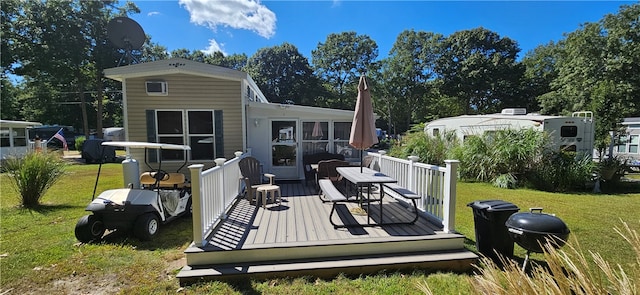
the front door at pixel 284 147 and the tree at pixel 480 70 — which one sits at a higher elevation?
the tree at pixel 480 70

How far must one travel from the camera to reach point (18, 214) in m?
5.84

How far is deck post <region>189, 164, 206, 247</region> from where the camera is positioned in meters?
3.48

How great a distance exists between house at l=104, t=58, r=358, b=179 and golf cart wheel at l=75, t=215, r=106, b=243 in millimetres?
3076

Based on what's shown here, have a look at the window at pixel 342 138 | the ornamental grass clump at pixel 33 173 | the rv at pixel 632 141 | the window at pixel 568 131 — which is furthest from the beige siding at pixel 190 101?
the rv at pixel 632 141

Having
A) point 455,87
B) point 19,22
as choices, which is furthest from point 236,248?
point 455,87

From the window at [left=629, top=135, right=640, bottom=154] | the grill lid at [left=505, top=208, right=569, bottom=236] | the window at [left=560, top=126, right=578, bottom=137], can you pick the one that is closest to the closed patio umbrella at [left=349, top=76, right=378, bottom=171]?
the grill lid at [left=505, top=208, right=569, bottom=236]

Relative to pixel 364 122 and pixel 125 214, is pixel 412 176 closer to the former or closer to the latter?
pixel 364 122

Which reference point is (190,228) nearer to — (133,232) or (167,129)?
(133,232)

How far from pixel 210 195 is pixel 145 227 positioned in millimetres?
1361

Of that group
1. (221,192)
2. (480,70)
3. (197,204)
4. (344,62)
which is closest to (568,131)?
(221,192)

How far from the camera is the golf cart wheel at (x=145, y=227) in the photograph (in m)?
4.44

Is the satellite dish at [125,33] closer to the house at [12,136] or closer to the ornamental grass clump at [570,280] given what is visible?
the ornamental grass clump at [570,280]

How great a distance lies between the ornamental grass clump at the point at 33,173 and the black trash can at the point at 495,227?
8406 mm

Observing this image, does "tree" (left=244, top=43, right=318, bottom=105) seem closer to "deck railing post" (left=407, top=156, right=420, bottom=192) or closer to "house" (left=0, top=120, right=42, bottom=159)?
"house" (left=0, top=120, right=42, bottom=159)
